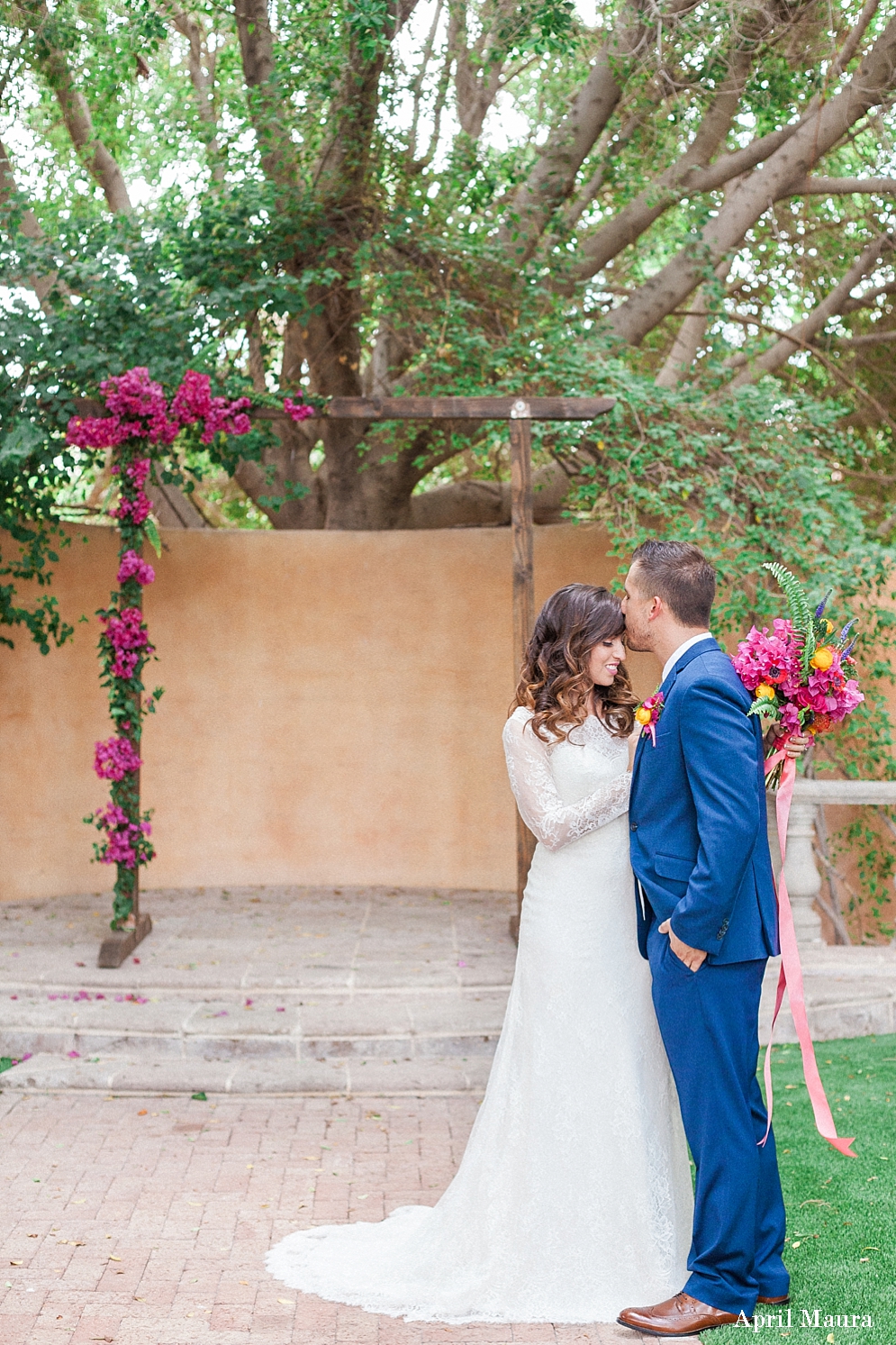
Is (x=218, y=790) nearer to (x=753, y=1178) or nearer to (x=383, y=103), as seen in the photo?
(x=383, y=103)

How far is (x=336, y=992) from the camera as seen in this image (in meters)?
6.28

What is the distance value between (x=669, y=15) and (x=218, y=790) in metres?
5.75

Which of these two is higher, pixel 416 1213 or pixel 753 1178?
pixel 753 1178

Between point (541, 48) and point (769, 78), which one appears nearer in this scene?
point (541, 48)

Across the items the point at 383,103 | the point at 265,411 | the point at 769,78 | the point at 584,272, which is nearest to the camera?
the point at 265,411

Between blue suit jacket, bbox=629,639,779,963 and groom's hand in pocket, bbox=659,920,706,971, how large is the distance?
0.03 m

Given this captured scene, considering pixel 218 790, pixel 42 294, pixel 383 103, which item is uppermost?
pixel 383 103

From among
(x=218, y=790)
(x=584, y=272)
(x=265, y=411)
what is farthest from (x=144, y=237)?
(x=218, y=790)

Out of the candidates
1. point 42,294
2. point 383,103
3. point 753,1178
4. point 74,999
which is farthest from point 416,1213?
point 42,294

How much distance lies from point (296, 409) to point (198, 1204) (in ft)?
14.1

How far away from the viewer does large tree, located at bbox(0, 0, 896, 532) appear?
23.8ft

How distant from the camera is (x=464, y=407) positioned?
6945 mm

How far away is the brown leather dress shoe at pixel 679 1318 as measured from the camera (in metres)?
3.05

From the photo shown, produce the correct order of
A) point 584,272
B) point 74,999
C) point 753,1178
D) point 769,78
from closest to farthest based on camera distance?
point 753,1178
point 74,999
point 769,78
point 584,272
